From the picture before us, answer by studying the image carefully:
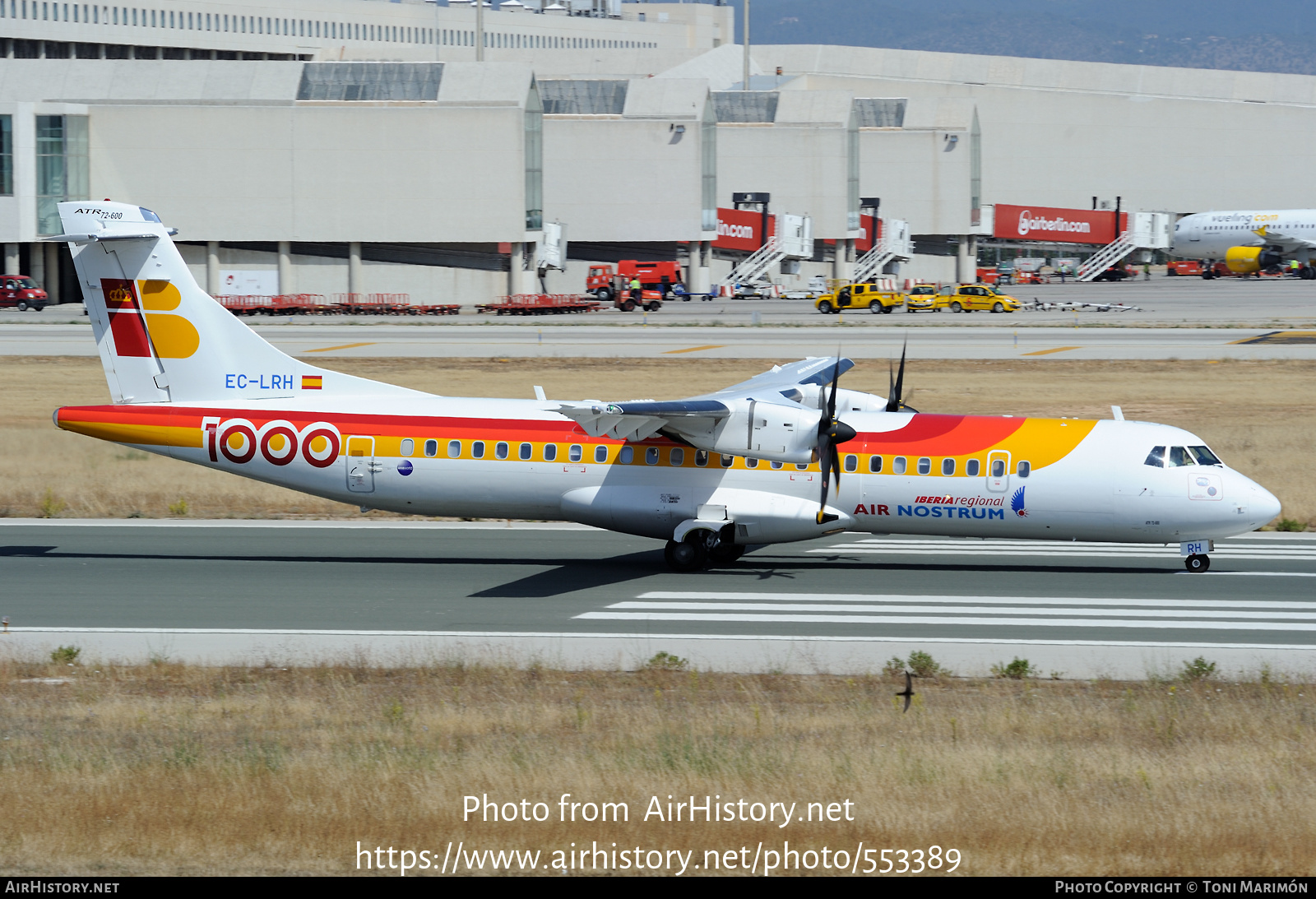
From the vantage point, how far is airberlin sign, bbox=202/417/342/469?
Answer: 25.6 metres

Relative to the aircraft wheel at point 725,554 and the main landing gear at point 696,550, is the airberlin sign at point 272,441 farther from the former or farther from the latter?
the aircraft wheel at point 725,554

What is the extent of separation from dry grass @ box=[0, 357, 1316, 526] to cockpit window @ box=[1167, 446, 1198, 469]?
8.50 m

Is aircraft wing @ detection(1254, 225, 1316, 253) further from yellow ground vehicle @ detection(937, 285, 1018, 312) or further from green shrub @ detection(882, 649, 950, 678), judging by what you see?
green shrub @ detection(882, 649, 950, 678)

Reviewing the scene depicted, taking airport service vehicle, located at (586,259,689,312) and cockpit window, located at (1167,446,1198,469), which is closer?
cockpit window, located at (1167,446,1198,469)

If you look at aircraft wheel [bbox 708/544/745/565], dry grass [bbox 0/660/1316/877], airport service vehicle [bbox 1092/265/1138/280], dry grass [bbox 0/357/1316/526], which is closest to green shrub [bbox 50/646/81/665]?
dry grass [bbox 0/660/1316/877]

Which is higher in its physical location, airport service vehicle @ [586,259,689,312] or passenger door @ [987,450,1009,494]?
airport service vehicle @ [586,259,689,312]

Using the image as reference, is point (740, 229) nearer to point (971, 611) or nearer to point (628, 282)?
point (628, 282)

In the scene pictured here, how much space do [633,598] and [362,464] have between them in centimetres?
605

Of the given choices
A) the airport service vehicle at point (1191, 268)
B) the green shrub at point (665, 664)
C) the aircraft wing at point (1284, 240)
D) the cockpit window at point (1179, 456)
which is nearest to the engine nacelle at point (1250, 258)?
the aircraft wing at point (1284, 240)

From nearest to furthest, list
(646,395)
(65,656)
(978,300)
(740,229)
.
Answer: (65,656) < (646,395) < (978,300) < (740,229)

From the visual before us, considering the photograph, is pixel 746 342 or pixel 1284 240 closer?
pixel 746 342

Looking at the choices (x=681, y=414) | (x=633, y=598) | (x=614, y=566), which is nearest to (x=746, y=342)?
(x=614, y=566)

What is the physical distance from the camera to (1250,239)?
406 feet

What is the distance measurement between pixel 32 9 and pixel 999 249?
10035 cm
